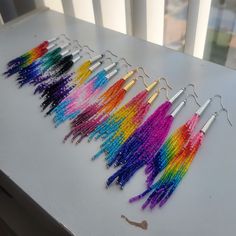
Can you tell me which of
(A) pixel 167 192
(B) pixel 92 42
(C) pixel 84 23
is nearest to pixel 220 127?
(A) pixel 167 192

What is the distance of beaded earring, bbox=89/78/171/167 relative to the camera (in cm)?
58

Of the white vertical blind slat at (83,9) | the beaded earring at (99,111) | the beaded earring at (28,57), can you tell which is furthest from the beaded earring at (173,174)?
the white vertical blind slat at (83,9)

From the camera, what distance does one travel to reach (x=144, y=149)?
574 mm

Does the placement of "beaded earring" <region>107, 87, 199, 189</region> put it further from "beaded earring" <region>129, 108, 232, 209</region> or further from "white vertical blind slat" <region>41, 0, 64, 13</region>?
"white vertical blind slat" <region>41, 0, 64, 13</region>

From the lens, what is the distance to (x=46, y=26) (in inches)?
38.4

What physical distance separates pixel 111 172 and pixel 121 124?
118mm

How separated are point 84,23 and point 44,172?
56 cm

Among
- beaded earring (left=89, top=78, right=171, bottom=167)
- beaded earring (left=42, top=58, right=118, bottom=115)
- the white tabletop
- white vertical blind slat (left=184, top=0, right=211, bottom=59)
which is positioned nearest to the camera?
the white tabletop

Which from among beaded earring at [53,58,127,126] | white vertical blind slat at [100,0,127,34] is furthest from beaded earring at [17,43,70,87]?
white vertical blind slat at [100,0,127,34]

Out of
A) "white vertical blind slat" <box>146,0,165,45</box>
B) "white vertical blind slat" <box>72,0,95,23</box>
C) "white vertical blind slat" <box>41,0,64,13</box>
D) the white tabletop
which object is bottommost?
the white tabletop

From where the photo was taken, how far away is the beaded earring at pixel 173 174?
501 millimetres

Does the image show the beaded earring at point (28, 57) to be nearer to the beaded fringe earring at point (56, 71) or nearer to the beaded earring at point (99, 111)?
the beaded fringe earring at point (56, 71)

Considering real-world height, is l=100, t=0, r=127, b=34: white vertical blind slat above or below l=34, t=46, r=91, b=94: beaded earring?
above

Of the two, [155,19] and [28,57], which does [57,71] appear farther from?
[155,19]
